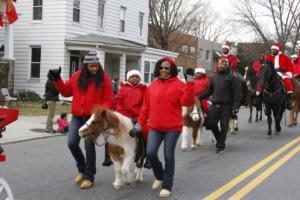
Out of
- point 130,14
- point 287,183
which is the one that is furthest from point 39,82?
point 287,183

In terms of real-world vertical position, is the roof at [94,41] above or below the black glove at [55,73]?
above

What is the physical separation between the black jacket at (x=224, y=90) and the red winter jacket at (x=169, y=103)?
420 cm

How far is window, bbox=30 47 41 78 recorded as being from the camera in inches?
1077

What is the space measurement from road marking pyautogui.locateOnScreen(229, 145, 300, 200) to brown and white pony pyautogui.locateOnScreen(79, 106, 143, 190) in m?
1.62

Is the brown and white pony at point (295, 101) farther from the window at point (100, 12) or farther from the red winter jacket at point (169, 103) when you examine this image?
the window at point (100, 12)

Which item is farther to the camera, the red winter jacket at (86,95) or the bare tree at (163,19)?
the bare tree at (163,19)

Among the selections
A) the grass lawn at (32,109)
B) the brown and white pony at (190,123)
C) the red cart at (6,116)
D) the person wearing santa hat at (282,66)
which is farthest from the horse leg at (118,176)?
the grass lawn at (32,109)

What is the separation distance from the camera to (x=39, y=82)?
27.1 meters

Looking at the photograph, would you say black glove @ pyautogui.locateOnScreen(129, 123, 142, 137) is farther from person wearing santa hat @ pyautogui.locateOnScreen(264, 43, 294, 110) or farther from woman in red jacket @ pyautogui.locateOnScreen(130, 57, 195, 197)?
person wearing santa hat @ pyautogui.locateOnScreen(264, 43, 294, 110)

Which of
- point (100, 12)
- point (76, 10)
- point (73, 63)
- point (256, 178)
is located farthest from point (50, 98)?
point (100, 12)

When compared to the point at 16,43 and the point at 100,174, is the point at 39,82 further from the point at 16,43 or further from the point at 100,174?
the point at 100,174

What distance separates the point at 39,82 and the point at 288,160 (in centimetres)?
1926

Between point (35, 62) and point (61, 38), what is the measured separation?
2.35m

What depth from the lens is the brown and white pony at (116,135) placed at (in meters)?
6.95
